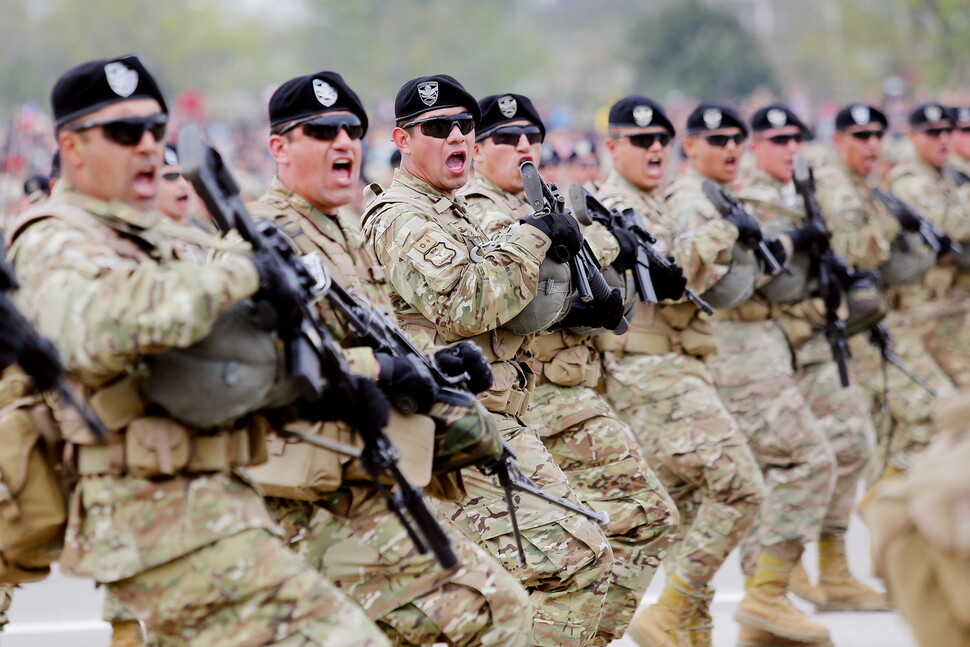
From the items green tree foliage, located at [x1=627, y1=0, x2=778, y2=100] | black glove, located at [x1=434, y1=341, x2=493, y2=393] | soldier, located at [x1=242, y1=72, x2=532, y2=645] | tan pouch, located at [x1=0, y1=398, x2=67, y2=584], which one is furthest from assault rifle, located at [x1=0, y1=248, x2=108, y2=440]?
green tree foliage, located at [x1=627, y1=0, x2=778, y2=100]

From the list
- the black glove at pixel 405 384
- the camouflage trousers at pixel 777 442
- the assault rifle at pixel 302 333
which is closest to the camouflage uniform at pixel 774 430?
the camouflage trousers at pixel 777 442

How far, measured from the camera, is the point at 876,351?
10188mm

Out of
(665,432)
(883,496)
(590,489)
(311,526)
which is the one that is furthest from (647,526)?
(883,496)

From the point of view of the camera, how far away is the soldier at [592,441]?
663 cm

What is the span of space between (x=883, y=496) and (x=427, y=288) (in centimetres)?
253

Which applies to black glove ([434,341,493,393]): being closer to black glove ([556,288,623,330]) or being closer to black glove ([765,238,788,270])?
black glove ([556,288,623,330])

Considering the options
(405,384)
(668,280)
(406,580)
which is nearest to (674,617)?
(668,280)

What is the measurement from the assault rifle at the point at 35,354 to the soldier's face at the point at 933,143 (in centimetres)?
886

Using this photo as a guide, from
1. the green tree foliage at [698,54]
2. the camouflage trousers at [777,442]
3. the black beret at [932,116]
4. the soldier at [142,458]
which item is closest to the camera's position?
the soldier at [142,458]

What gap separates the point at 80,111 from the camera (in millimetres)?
4168

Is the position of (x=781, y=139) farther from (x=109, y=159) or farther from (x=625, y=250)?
(x=109, y=159)

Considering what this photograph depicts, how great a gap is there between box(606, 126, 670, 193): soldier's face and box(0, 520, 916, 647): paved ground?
7.43 feet

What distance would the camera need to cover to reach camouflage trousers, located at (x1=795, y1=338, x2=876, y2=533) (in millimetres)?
8648

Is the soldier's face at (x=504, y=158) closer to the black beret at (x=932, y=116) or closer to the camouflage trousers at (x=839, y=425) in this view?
the camouflage trousers at (x=839, y=425)
